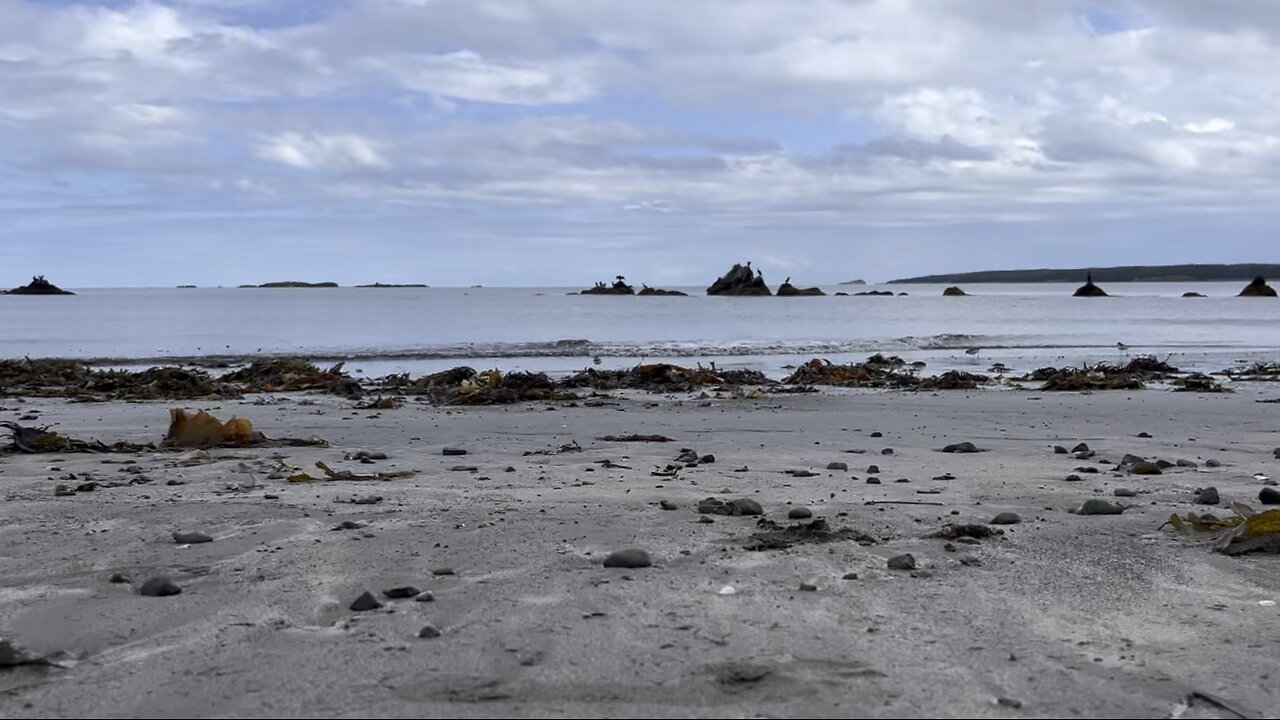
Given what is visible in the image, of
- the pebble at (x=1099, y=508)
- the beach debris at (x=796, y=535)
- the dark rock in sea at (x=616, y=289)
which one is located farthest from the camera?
the dark rock in sea at (x=616, y=289)

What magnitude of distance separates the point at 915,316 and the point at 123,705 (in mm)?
49123

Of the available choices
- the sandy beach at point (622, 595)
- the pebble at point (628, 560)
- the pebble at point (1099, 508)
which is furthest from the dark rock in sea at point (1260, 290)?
the pebble at point (628, 560)

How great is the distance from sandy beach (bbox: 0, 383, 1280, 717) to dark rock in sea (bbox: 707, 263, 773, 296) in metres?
77.5

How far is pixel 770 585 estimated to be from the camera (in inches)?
157

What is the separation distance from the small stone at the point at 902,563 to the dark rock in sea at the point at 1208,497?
235cm

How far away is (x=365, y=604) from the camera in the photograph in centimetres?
372

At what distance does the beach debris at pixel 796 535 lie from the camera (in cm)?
461

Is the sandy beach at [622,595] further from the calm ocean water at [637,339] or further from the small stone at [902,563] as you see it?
the calm ocean water at [637,339]

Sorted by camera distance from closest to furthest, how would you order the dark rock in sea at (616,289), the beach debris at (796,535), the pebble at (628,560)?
1. the pebble at (628,560)
2. the beach debris at (796,535)
3. the dark rock in sea at (616,289)

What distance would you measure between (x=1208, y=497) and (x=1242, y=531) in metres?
1.06

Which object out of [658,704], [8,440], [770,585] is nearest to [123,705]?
[658,704]

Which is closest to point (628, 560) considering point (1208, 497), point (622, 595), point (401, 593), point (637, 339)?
point (622, 595)

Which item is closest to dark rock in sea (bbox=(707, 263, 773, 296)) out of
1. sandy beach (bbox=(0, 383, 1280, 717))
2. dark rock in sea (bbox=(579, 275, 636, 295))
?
dark rock in sea (bbox=(579, 275, 636, 295))

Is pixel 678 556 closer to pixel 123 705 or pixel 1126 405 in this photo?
pixel 123 705
